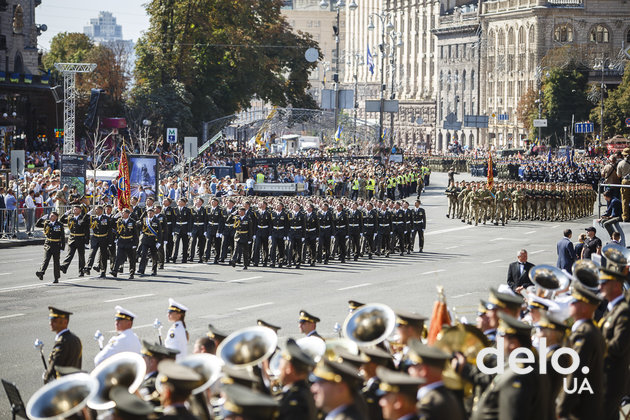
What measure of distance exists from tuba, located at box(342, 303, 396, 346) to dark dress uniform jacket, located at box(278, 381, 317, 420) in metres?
1.32

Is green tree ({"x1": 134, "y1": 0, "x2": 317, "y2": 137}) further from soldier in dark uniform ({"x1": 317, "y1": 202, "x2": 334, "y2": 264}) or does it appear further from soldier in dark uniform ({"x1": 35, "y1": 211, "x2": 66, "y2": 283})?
soldier in dark uniform ({"x1": 35, "y1": 211, "x2": 66, "y2": 283})

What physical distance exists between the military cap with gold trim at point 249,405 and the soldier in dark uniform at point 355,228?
2306 cm

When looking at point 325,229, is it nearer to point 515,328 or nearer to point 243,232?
point 243,232

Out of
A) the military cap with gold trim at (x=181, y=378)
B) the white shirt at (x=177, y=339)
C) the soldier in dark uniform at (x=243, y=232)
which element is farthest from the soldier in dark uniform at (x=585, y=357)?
the soldier in dark uniform at (x=243, y=232)

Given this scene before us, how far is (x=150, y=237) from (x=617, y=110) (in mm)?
69952

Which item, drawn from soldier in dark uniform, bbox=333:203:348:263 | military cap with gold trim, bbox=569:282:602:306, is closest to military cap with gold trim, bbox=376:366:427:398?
military cap with gold trim, bbox=569:282:602:306

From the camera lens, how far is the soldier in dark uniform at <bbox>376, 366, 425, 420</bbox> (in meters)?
6.82

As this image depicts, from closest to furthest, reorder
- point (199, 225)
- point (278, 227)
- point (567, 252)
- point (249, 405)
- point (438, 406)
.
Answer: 1. point (249, 405)
2. point (438, 406)
3. point (567, 252)
4. point (278, 227)
5. point (199, 225)

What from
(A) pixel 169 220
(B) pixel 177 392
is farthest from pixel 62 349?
(A) pixel 169 220

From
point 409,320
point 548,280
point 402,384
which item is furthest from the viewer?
point 548,280

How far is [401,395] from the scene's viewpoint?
22.5 feet

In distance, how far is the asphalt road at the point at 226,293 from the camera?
57.7 feet

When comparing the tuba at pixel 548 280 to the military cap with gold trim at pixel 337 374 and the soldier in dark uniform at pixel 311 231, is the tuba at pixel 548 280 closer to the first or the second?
the military cap with gold trim at pixel 337 374

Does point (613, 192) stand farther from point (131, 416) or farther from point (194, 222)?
point (131, 416)
